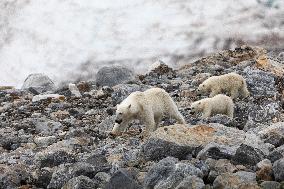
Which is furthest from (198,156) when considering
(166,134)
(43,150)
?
(43,150)

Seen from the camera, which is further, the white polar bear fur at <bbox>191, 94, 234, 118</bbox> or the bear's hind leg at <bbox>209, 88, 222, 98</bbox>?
the bear's hind leg at <bbox>209, 88, 222, 98</bbox>

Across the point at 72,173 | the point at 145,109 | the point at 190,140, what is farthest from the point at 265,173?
A: the point at 145,109

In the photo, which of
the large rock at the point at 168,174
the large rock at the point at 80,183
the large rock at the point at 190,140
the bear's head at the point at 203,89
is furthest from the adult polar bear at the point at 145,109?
the bear's head at the point at 203,89

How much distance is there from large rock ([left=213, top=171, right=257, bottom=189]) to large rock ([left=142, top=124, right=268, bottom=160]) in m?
1.11

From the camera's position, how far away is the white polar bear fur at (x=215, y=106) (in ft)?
52.5

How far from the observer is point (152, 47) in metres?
147

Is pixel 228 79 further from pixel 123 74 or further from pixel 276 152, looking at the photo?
pixel 276 152

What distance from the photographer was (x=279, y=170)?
7.57m

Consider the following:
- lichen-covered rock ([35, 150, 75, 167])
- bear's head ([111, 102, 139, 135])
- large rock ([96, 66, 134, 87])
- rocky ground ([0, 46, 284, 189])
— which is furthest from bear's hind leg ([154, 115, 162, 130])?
large rock ([96, 66, 134, 87])

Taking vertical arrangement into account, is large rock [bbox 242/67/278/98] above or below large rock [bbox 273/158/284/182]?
below

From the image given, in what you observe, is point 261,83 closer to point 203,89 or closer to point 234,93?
point 234,93

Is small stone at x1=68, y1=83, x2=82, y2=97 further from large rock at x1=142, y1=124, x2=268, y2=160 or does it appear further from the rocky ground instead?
large rock at x1=142, y1=124, x2=268, y2=160

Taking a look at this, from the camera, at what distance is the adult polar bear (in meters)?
13.1

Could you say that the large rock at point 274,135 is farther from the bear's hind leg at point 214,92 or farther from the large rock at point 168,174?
the bear's hind leg at point 214,92
